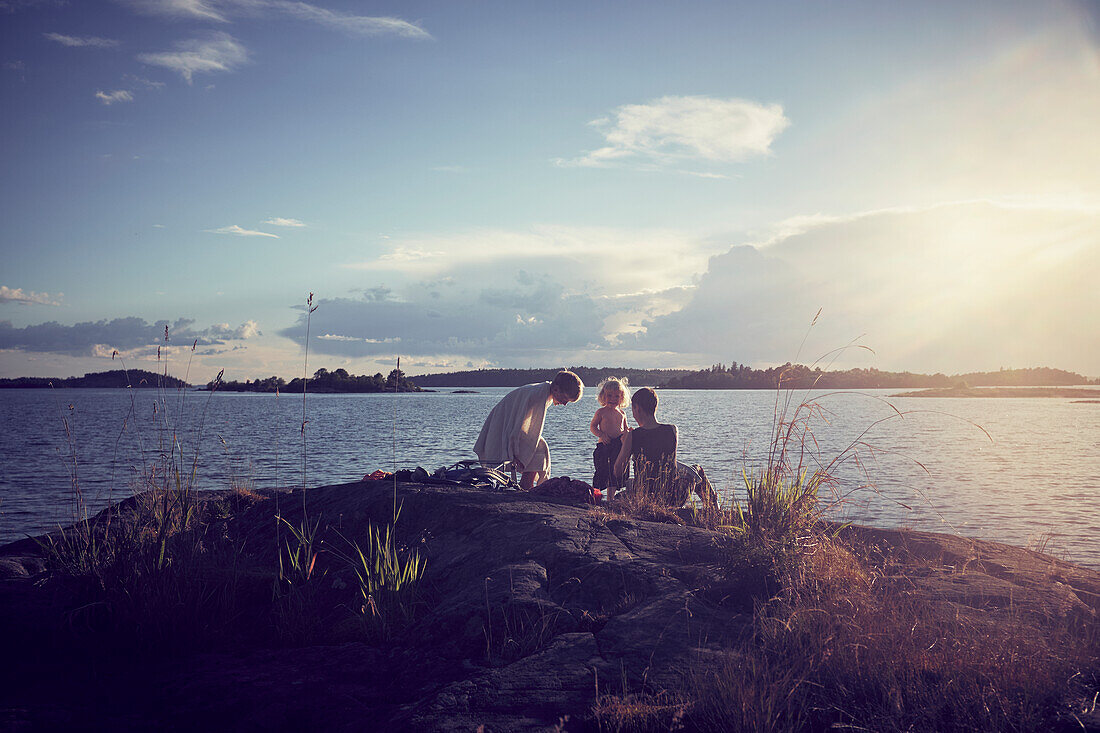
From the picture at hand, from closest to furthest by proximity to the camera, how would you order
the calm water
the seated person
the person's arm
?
the seated person → the person's arm → the calm water

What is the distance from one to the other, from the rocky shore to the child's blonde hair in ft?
9.92

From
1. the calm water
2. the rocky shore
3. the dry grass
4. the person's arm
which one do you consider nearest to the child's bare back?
the person's arm

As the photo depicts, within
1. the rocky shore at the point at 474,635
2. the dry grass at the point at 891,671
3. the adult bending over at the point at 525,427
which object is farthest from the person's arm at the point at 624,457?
the dry grass at the point at 891,671

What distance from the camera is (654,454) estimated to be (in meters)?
8.47

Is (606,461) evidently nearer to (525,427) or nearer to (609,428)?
(609,428)

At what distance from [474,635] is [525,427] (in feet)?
16.4

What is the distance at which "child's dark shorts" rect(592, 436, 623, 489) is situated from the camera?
9312 mm

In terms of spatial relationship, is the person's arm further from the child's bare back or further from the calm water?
the calm water

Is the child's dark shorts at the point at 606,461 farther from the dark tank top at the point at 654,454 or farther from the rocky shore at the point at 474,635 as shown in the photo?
the rocky shore at the point at 474,635

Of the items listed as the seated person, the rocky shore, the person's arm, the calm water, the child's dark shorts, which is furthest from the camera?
the calm water

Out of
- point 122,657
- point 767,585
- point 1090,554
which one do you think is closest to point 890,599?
point 767,585

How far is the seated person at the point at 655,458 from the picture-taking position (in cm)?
818

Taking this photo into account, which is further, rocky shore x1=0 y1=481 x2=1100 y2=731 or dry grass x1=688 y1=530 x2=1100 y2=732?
rocky shore x1=0 y1=481 x2=1100 y2=731

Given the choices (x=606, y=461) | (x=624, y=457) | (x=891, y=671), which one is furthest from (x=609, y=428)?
(x=891, y=671)
